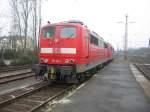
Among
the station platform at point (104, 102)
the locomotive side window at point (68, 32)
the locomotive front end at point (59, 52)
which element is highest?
the locomotive side window at point (68, 32)

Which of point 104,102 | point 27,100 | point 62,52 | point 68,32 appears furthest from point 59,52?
point 104,102

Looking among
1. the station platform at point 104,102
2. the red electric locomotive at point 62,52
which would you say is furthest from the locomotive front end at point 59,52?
the station platform at point 104,102

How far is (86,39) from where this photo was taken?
1528 centimetres

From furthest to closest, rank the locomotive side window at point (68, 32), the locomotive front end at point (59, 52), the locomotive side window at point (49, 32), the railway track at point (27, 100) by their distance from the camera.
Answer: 1. the locomotive side window at point (49, 32)
2. the locomotive side window at point (68, 32)
3. the locomotive front end at point (59, 52)
4. the railway track at point (27, 100)

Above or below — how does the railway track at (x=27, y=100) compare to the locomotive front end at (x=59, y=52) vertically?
below

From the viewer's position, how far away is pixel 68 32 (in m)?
14.4

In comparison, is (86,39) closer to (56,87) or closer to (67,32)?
(67,32)

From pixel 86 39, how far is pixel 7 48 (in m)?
25.0

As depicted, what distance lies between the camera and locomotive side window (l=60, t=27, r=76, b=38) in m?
14.3

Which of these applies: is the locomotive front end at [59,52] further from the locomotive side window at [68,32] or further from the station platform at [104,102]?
the station platform at [104,102]

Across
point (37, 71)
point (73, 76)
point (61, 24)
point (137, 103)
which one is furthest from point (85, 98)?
point (61, 24)

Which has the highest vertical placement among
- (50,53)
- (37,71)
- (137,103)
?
(50,53)

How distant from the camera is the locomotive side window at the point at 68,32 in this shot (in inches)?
564

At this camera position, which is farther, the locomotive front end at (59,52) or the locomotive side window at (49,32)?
the locomotive side window at (49,32)
